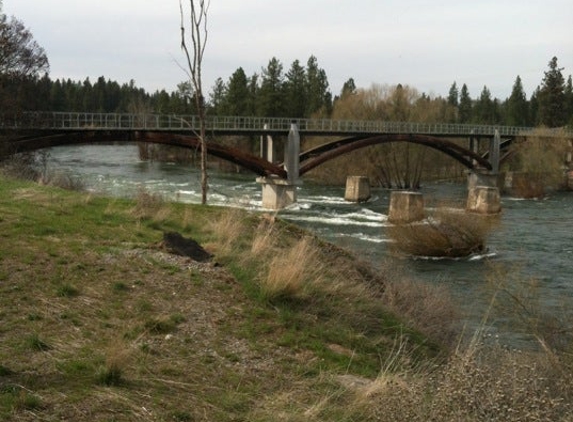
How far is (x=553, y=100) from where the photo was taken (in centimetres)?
9431

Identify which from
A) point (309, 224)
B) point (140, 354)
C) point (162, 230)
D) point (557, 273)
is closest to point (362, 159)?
point (309, 224)

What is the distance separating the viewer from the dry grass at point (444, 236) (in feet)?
72.3

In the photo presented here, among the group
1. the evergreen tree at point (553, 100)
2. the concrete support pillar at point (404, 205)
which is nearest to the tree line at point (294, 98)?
the evergreen tree at point (553, 100)

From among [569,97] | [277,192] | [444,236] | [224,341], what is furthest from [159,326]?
[569,97]

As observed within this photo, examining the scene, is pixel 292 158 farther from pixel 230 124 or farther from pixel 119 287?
pixel 119 287

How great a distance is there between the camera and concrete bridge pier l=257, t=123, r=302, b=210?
45.6 meters

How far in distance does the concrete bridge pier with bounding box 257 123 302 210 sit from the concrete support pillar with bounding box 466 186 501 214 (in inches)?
499

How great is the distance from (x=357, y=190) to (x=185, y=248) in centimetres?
3971

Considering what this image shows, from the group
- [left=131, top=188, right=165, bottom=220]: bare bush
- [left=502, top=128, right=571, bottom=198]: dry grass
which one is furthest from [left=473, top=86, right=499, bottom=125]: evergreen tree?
[left=131, top=188, right=165, bottom=220]: bare bush

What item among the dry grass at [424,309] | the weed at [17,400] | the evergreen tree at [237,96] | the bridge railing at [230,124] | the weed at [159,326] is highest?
the evergreen tree at [237,96]

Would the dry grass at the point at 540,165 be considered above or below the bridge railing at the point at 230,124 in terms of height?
below

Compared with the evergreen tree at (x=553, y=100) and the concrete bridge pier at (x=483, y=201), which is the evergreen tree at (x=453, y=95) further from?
the concrete bridge pier at (x=483, y=201)

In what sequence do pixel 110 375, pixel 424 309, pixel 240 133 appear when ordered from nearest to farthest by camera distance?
pixel 110 375 < pixel 424 309 < pixel 240 133

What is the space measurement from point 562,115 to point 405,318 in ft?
315
